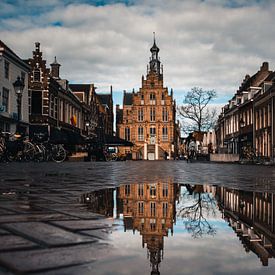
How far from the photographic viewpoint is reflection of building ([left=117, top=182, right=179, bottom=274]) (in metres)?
2.33

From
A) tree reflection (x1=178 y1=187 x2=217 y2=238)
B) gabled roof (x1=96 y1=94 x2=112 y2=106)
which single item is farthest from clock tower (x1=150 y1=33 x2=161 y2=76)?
tree reflection (x1=178 y1=187 x2=217 y2=238)

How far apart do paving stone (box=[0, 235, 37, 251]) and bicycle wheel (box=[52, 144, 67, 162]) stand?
62.0 ft

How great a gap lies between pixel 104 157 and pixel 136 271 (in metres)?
30.9

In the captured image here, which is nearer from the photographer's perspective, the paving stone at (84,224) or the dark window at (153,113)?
the paving stone at (84,224)

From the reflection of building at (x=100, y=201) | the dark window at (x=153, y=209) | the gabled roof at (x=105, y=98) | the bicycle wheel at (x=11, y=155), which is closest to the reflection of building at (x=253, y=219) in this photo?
the dark window at (x=153, y=209)

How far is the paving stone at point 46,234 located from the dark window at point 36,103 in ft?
111

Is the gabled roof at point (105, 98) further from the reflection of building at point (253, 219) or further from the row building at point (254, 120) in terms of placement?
the reflection of building at point (253, 219)

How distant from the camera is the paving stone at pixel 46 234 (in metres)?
2.47

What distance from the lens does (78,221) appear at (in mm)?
3236

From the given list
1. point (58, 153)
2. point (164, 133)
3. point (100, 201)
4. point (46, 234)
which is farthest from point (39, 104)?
point (164, 133)

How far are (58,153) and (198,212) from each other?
18.6 meters

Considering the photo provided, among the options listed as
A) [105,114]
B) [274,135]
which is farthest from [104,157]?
[105,114]

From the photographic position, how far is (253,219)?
3354 mm

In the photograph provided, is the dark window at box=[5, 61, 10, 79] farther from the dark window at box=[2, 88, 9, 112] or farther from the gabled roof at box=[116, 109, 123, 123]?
the gabled roof at box=[116, 109, 123, 123]
